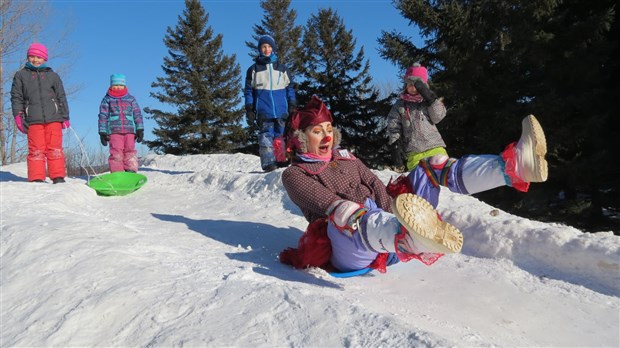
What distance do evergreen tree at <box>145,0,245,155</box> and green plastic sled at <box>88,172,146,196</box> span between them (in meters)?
15.9

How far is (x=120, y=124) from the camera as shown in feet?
22.9

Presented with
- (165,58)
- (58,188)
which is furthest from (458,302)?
(165,58)

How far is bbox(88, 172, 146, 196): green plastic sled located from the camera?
5801 mm

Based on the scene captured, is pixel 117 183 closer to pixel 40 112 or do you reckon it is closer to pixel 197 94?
pixel 40 112

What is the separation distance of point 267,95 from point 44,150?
334 centimetres

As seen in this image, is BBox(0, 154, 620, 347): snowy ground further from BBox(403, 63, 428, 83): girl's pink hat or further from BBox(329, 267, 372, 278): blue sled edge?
BBox(403, 63, 428, 83): girl's pink hat

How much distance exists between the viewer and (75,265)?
95.7 inches

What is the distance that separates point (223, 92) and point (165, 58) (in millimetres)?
3494

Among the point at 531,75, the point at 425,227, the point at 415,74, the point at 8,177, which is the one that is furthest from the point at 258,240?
the point at 531,75

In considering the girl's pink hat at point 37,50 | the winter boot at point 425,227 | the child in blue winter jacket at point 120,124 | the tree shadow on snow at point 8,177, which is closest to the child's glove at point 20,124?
the girl's pink hat at point 37,50

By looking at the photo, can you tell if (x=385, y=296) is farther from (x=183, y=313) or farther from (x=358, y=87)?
(x=358, y=87)

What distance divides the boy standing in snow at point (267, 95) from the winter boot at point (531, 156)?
189 inches

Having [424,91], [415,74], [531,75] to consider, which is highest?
[531,75]

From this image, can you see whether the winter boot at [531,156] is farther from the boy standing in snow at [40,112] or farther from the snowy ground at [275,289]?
the boy standing in snow at [40,112]
